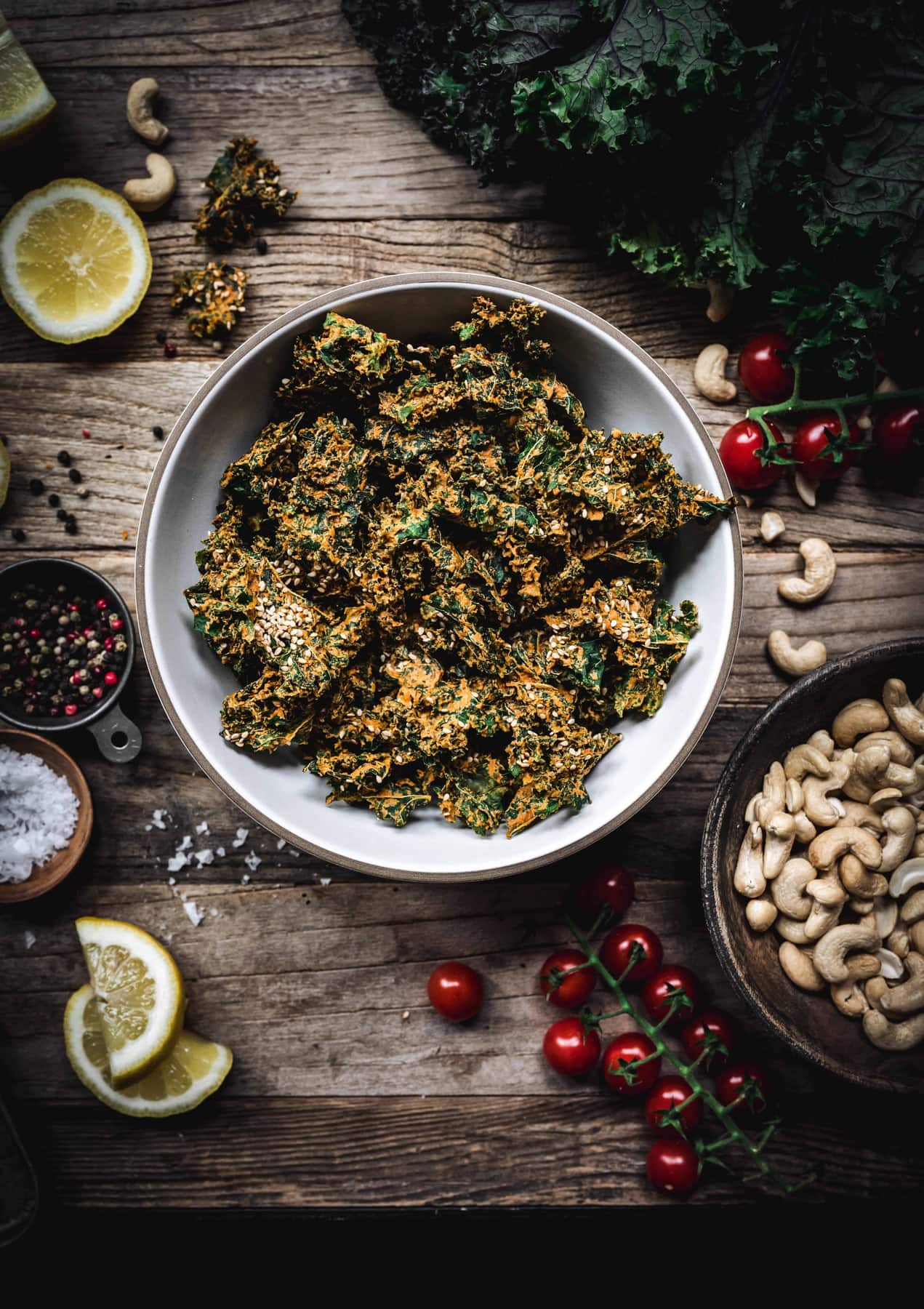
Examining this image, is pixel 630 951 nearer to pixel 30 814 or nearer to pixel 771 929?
pixel 771 929

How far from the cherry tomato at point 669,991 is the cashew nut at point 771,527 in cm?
116

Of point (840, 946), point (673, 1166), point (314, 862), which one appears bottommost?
point (673, 1166)

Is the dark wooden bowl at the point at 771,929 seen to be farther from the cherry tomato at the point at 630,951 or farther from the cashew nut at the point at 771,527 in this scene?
the cashew nut at the point at 771,527

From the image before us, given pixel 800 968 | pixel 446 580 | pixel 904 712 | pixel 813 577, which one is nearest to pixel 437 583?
pixel 446 580

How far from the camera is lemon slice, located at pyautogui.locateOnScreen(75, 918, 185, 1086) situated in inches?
86.8

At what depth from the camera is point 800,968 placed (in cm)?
215

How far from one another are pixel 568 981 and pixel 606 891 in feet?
0.81

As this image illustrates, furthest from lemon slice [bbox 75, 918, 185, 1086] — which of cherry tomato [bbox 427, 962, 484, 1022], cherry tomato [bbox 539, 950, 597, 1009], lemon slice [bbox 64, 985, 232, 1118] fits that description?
cherry tomato [bbox 539, 950, 597, 1009]

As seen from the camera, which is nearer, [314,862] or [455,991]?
[455,991]

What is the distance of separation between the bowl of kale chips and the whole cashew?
484 mm

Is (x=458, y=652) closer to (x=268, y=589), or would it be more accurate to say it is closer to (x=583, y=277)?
(x=268, y=589)

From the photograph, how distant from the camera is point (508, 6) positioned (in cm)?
196

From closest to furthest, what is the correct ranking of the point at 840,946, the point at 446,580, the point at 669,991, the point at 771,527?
the point at 446,580
the point at 840,946
the point at 669,991
the point at 771,527

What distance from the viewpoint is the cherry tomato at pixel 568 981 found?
2258 millimetres
